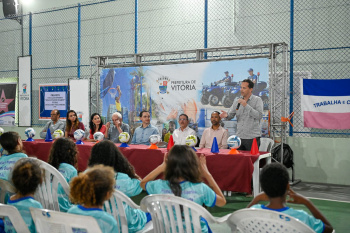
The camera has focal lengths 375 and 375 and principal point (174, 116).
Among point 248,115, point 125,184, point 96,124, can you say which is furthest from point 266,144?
point 125,184

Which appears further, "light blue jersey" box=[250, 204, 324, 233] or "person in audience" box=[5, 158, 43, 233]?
"person in audience" box=[5, 158, 43, 233]

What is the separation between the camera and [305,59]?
7586 millimetres

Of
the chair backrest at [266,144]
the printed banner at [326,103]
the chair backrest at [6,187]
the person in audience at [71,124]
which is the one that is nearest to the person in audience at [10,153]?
the chair backrest at [6,187]

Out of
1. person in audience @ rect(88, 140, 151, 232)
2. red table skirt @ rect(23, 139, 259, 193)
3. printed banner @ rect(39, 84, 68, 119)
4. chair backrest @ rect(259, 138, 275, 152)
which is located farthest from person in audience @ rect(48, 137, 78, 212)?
printed banner @ rect(39, 84, 68, 119)

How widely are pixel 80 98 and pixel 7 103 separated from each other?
10.6ft

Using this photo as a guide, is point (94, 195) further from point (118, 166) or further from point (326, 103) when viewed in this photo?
Result: point (326, 103)

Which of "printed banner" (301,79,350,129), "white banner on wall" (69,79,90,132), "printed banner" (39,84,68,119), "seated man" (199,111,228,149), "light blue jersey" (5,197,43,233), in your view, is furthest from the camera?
"printed banner" (39,84,68,119)

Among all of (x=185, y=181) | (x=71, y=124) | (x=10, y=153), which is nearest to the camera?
(x=185, y=181)

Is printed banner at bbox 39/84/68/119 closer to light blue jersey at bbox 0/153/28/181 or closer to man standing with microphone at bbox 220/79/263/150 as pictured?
man standing with microphone at bbox 220/79/263/150

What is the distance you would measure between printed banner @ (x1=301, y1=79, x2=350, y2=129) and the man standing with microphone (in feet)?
3.48

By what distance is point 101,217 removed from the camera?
6.42ft

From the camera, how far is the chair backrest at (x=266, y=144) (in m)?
5.79

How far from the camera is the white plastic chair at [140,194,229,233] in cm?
204

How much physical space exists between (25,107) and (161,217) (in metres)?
8.19
